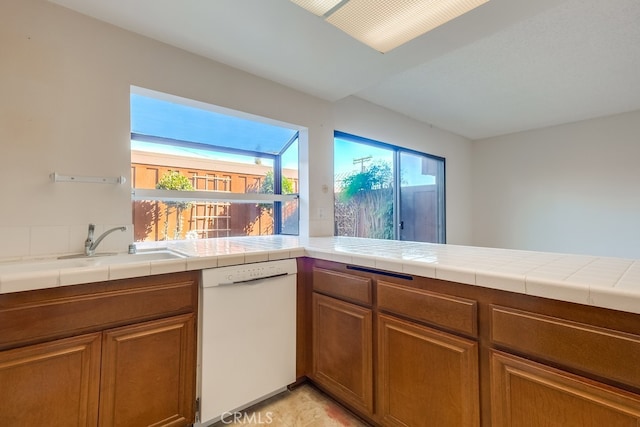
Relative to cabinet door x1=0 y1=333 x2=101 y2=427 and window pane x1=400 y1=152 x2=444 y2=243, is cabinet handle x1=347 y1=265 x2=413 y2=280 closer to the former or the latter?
cabinet door x1=0 y1=333 x2=101 y2=427

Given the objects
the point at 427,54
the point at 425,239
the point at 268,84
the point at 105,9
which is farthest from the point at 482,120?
the point at 105,9

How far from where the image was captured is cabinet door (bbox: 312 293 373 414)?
1.48 m

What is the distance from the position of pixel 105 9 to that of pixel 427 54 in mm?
1910

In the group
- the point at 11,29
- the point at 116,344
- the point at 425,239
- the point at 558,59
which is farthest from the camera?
the point at 425,239

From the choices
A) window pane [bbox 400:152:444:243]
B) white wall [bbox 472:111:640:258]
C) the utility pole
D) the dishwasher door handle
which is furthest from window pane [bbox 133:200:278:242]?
white wall [bbox 472:111:640:258]

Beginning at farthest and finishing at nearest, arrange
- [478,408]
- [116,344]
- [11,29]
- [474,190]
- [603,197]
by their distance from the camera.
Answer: [474,190]
[603,197]
[11,29]
[116,344]
[478,408]

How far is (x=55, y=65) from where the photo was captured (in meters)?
1.50

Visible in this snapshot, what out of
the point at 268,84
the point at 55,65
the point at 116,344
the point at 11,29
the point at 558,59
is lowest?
the point at 116,344

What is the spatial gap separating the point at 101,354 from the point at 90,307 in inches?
8.1

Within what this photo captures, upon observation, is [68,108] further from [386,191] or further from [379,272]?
[386,191]

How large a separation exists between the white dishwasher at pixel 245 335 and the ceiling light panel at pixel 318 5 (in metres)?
1.38

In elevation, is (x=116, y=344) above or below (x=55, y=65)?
below

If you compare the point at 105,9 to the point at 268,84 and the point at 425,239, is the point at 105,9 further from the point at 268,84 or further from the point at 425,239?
the point at 425,239

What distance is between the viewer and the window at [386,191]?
3135 millimetres
